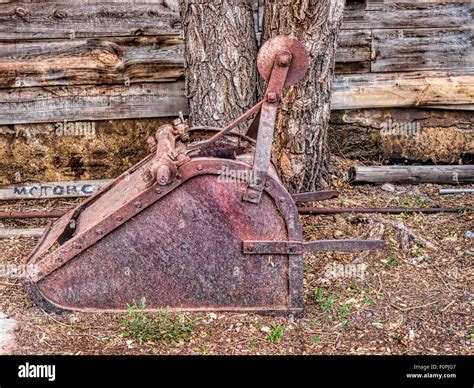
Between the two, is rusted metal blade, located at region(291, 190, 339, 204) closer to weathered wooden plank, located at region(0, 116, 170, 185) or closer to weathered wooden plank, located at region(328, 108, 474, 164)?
weathered wooden plank, located at region(328, 108, 474, 164)

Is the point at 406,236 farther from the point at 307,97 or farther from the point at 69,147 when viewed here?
the point at 69,147

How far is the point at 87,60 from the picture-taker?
5680 mm

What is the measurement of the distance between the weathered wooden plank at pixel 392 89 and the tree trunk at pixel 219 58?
1232 mm

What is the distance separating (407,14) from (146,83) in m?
2.39

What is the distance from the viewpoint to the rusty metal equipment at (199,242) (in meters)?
3.57

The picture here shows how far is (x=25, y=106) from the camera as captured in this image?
574 centimetres

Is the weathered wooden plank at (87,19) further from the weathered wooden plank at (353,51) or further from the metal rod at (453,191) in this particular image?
the metal rod at (453,191)

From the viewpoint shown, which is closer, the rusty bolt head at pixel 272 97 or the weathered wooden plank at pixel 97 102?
the rusty bolt head at pixel 272 97

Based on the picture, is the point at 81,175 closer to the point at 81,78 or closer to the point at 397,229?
the point at 81,78

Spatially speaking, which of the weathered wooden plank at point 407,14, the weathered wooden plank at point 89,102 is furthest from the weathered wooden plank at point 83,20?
the weathered wooden plank at point 407,14

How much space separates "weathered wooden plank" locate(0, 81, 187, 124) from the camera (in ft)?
18.8

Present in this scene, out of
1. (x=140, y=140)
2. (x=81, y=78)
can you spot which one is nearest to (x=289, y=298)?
(x=140, y=140)

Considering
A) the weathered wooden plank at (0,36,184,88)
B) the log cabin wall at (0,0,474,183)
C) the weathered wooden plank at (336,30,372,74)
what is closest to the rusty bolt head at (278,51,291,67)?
the log cabin wall at (0,0,474,183)

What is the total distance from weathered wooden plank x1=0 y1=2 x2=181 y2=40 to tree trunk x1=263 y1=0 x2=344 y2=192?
1.20 m
